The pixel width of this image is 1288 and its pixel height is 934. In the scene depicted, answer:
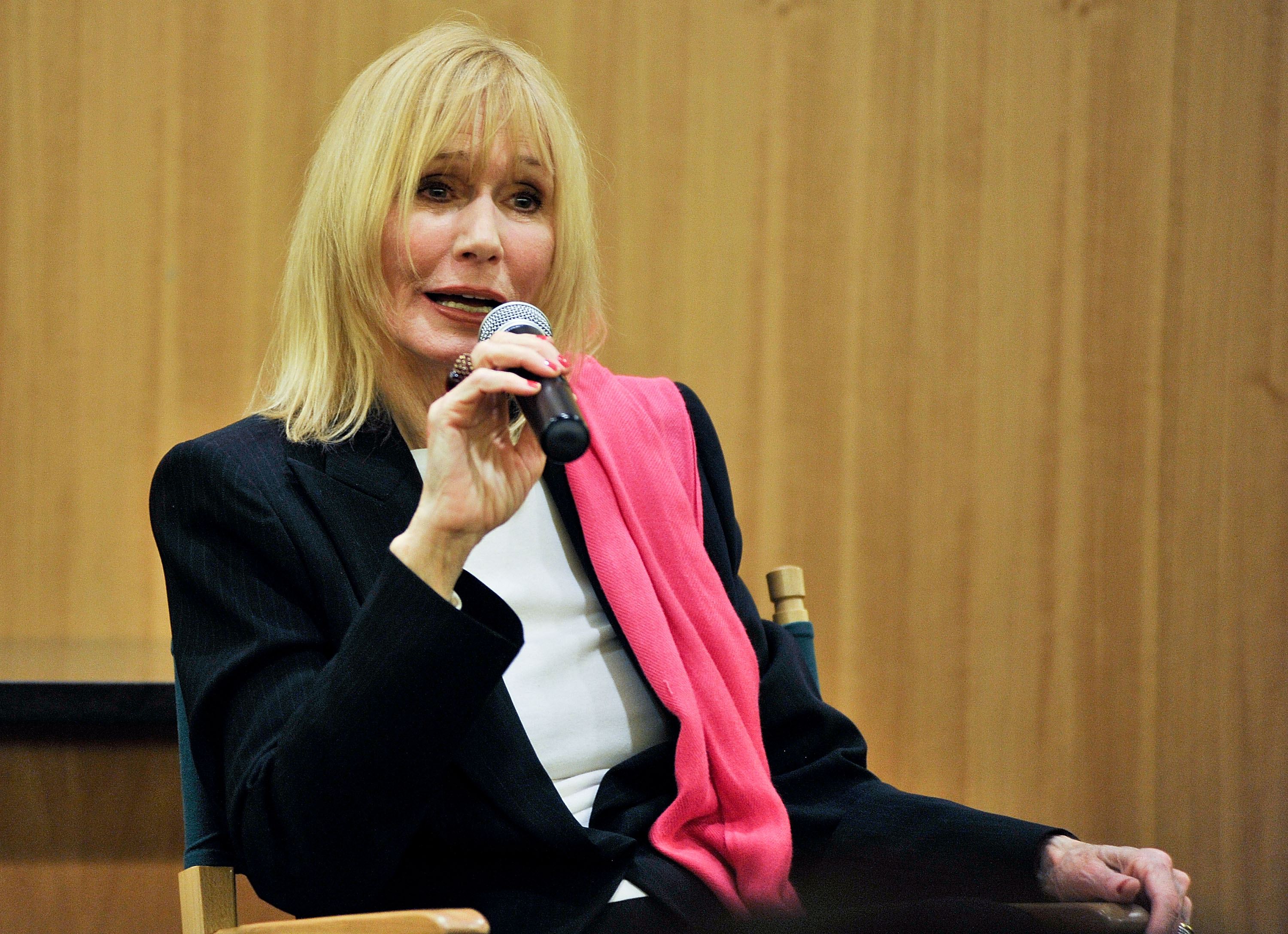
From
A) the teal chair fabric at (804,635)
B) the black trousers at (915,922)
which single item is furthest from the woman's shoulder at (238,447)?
the teal chair fabric at (804,635)

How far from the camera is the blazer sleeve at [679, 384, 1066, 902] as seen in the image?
1062 mm

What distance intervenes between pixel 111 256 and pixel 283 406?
32.1 inches

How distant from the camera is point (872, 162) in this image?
6.45 ft

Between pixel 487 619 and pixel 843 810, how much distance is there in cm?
48

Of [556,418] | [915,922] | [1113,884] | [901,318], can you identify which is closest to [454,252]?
[556,418]

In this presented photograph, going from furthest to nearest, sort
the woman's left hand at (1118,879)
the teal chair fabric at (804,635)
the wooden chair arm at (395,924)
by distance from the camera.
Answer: the teal chair fabric at (804,635), the woman's left hand at (1118,879), the wooden chair arm at (395,924)

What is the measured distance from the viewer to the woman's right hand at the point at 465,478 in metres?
0.86

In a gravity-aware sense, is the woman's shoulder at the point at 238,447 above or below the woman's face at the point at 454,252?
below

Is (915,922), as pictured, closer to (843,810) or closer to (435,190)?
(843,810)

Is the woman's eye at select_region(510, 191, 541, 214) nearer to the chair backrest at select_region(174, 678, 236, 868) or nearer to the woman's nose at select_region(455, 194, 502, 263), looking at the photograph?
the woman's nose at select_region(455, 194, 502, 263)

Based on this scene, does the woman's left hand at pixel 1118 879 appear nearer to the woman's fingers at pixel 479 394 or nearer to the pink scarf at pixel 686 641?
the pink scarf at pixel 686 641

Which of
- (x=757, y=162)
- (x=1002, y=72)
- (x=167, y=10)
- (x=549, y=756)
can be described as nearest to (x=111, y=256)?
(x=167, y=10)

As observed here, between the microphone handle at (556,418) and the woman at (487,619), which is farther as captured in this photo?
the woman at (487,619)

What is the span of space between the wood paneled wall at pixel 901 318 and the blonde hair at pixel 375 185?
641 millimetres
